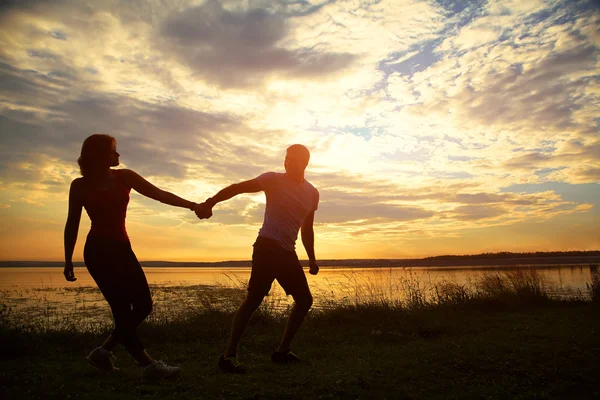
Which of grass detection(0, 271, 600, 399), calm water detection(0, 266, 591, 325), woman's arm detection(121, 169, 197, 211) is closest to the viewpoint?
grass detection(0, 271, 600, 399)

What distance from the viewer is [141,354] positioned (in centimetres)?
385

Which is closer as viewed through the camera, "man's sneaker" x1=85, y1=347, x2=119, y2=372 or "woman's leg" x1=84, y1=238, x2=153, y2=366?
"woman's leg" x1=84, y1=238, x2=153, y2=366

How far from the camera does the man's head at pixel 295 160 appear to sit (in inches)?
187

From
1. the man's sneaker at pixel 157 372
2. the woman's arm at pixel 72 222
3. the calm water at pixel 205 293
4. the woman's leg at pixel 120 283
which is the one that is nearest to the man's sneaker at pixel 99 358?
the woman's leg at pixel 120 283

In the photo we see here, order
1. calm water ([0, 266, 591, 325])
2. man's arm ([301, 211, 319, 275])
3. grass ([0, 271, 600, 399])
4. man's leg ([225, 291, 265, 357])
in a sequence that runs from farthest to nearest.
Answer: calm water ([0, 266, 591, 325]) → man's arm ([301, 211, 319, 275]) → man's leg ([225, 291, 265, 357]) → grass ([0, 271, 600, 399])

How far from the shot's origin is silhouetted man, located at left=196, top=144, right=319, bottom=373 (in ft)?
14.7

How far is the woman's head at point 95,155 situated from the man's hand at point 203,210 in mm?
1298

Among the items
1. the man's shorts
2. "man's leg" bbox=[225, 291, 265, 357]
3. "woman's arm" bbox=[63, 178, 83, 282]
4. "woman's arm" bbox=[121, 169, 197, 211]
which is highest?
"woman's arm" bbox=[121, 169, 197, 211]

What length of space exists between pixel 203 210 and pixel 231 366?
1.84 meters

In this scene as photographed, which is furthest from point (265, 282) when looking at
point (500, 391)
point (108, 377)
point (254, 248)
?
point (500, 391)

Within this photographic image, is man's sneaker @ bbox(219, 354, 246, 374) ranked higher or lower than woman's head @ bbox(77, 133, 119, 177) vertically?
lower

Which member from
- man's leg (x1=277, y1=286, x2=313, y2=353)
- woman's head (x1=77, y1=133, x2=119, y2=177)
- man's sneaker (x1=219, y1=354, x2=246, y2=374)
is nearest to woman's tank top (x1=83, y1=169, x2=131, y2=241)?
woman's head (x1=77, y1=133, x2=119, y2=177)

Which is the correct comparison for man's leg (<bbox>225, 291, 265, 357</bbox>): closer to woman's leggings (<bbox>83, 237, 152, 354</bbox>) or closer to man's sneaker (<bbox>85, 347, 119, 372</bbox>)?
woman's leggings (<bbox>83, 237, 152, 354</bbox>)

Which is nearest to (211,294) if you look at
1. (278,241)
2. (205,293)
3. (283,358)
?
(205,293)
